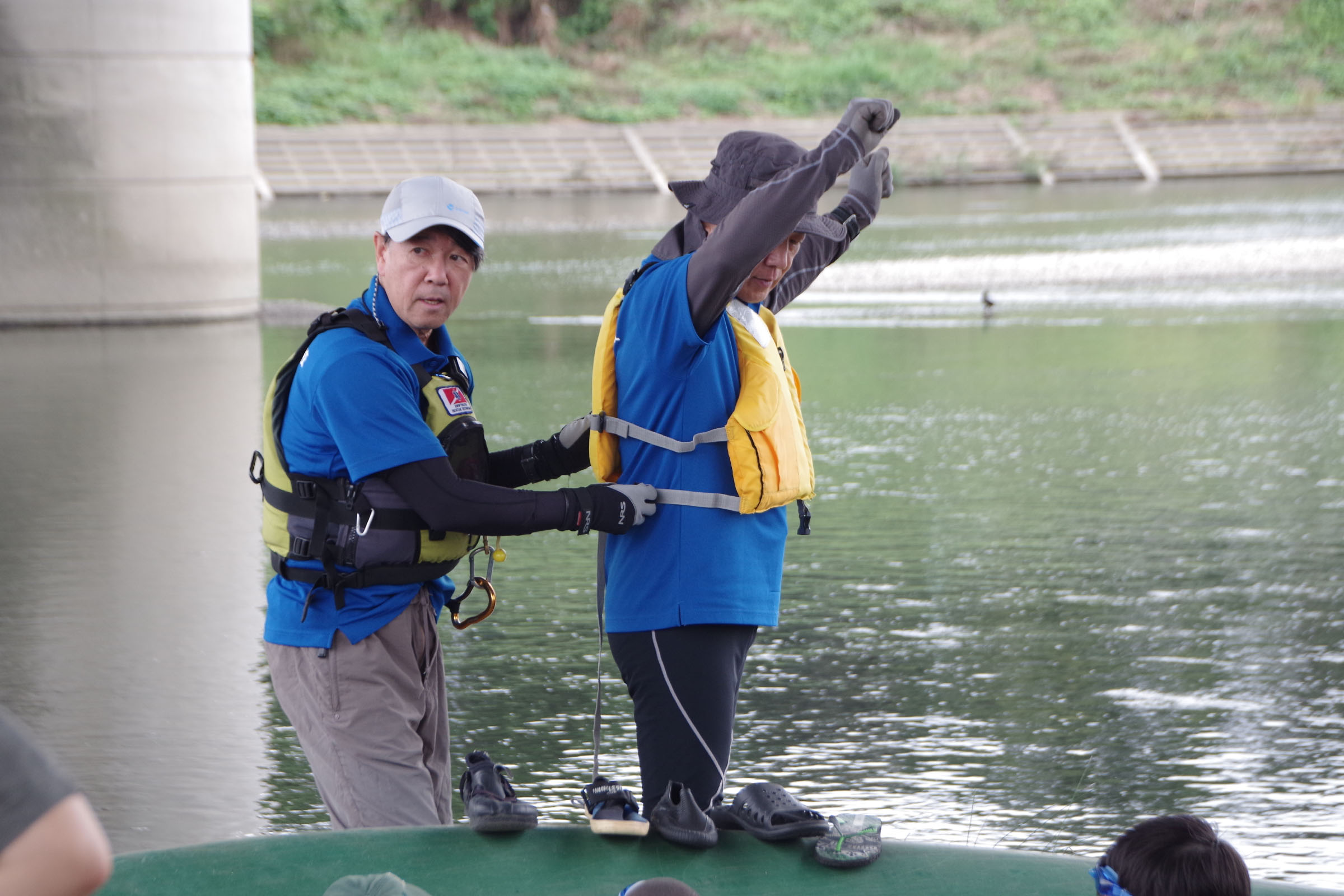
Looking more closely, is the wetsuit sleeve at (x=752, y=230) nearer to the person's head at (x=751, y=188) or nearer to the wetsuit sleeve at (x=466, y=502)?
the person's head at (x=751, y=188)

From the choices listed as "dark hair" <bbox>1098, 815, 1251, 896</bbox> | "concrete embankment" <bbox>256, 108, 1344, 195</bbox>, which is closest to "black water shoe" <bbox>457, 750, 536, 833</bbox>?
"dark hair" <bbox>1098, 815, 1251, 896</bbox>

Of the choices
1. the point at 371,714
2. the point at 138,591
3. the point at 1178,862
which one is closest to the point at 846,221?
the point at 371,714

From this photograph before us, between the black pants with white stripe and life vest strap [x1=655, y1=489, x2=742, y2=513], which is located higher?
life vest strap [x1=655, y1=489, x2=742, y2=513]

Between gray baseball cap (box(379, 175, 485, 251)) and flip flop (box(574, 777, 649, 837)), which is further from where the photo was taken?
flip flop (box(574, 777, 649, 837))

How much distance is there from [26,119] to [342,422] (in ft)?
44.7

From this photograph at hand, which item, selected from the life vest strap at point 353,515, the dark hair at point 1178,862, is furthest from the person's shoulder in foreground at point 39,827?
the life vest strap at point 353,515

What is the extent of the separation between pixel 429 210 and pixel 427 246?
0.08m

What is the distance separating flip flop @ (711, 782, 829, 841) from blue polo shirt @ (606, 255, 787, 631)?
0.39 meters

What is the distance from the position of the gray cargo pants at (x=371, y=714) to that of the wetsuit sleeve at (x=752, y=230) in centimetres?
84

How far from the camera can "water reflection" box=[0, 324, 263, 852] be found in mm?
5020

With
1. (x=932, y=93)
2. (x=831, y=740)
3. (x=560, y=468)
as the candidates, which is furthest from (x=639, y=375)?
(x=932, y=93)

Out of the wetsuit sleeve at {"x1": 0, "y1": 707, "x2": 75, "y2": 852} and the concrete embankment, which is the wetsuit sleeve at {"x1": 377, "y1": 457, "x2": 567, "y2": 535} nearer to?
the wetsuit sleeve at {"x1": 0, "y1": 707, "x2": 75, "y2": 852}

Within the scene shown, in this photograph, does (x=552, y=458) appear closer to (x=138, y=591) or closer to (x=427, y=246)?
(x=427, y=246)

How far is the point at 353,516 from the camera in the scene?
3.09 m
